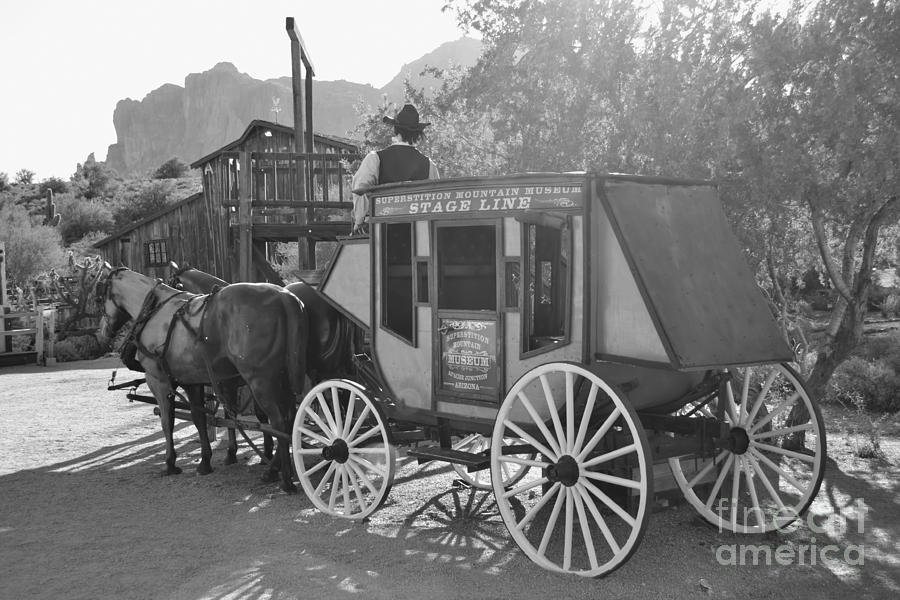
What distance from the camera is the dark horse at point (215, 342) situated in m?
7.05

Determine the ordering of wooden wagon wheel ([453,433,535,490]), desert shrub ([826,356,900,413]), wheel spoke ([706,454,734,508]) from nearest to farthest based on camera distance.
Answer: wheel spoke ([706,454,734,508]) → wooden wagon wheel ([453,433,535,490]) → desert shrub ([826,356,900,413])

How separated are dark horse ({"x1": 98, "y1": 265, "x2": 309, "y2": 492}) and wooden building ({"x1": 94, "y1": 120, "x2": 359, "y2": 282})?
2.98 metres

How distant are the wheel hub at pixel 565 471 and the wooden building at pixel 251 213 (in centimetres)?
761

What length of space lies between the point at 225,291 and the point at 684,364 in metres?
4.40

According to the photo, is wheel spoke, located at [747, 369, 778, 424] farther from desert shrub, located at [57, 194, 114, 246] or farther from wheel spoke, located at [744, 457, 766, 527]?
desert shrub, located at [57, 194, 114, 246]

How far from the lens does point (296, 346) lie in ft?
23.2

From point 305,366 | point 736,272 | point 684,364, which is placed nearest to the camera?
point 684,364

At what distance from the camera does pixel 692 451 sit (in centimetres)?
527

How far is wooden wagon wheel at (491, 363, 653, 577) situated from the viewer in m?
4.45

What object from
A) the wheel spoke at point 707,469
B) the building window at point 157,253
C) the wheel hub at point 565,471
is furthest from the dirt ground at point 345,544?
the building window at point 157,253

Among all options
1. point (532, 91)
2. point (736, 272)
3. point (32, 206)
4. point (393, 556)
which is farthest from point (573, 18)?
point (32, 206)

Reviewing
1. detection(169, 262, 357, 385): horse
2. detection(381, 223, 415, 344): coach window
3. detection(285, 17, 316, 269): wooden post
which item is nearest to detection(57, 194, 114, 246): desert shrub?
detection(285, 17, 316, 269): wooden post

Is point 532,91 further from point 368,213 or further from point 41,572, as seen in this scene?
point 41,572

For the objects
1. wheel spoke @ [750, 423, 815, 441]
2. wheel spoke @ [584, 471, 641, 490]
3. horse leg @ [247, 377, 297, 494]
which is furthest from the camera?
horse leg @ [247, 377, 297, 494]
